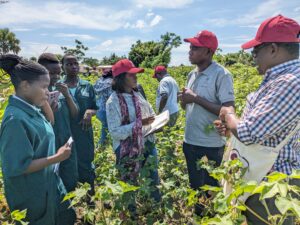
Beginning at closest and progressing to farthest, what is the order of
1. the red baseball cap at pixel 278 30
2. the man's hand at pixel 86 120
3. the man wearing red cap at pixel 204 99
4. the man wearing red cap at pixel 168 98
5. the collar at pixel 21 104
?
the red baseball cap at pixel 278 30 → the collar at pixel 21 104 → the man wearing red cap at pixel 204 99 → the man's hand at pixel 86 120 → the man wearing red cap at pixel 168 98

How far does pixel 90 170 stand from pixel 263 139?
2.53 metres

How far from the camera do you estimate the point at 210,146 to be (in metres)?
2.96

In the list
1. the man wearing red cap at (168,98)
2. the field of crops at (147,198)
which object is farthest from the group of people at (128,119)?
the man wearing red cap at (168,98)

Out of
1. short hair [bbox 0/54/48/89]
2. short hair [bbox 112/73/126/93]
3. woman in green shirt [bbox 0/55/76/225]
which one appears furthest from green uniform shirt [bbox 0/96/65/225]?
short hair [bbox 112/73/126/93]

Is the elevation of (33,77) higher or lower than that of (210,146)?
higher

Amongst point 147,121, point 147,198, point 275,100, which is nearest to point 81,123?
point 147,121

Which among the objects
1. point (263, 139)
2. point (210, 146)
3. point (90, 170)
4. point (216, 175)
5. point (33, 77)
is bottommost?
point (90, 170)

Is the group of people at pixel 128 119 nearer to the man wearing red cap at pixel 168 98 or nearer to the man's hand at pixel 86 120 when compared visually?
the man's hand at pixel 86 120

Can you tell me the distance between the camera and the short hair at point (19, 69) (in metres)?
2.09

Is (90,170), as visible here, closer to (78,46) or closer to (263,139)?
(263,139)

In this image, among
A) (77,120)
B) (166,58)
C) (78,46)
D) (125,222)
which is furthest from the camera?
(166,58)

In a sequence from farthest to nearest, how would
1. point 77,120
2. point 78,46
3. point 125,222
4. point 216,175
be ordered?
point 78,46 → point 77,120 → point 125,222 → point 216,175

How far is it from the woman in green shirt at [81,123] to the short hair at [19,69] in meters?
1.50

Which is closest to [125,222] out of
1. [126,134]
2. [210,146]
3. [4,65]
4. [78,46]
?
[126,134]
